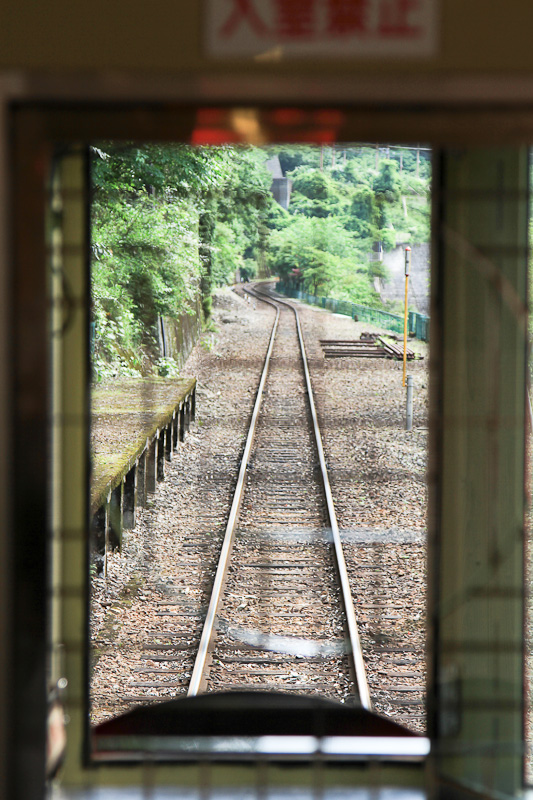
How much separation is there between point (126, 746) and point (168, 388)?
7.37m

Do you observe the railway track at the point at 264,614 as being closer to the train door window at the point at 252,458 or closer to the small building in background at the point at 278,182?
the train door window at the point at 252,458

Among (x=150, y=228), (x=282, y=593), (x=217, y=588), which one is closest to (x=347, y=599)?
(x=282, y=593)

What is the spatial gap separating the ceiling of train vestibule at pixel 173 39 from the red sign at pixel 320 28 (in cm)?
1

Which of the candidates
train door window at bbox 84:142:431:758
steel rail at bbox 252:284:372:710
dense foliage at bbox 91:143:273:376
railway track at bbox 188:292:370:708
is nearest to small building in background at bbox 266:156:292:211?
train door window at bbox 84:142:431:758

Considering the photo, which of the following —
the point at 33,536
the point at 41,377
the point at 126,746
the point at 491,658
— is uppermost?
the point at 41,377

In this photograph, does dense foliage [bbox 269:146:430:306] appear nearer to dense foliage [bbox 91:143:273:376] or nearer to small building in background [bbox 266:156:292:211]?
small building in background [bbox 266:156:292:211]

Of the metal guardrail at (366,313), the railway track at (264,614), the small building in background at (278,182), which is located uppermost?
the small building in background at (278,182)

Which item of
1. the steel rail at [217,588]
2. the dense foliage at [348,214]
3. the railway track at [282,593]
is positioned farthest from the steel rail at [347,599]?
the dense foliage at [348,214]

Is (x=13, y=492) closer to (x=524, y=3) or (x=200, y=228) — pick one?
(x=524, y=3)

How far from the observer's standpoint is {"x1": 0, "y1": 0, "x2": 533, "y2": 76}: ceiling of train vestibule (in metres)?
1.50

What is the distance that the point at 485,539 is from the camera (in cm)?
216

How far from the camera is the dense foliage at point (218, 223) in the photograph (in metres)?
8.82

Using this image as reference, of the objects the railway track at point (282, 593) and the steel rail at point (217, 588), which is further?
the railway track at point (282, 593)

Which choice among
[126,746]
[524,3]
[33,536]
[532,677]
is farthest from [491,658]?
[532,677]
